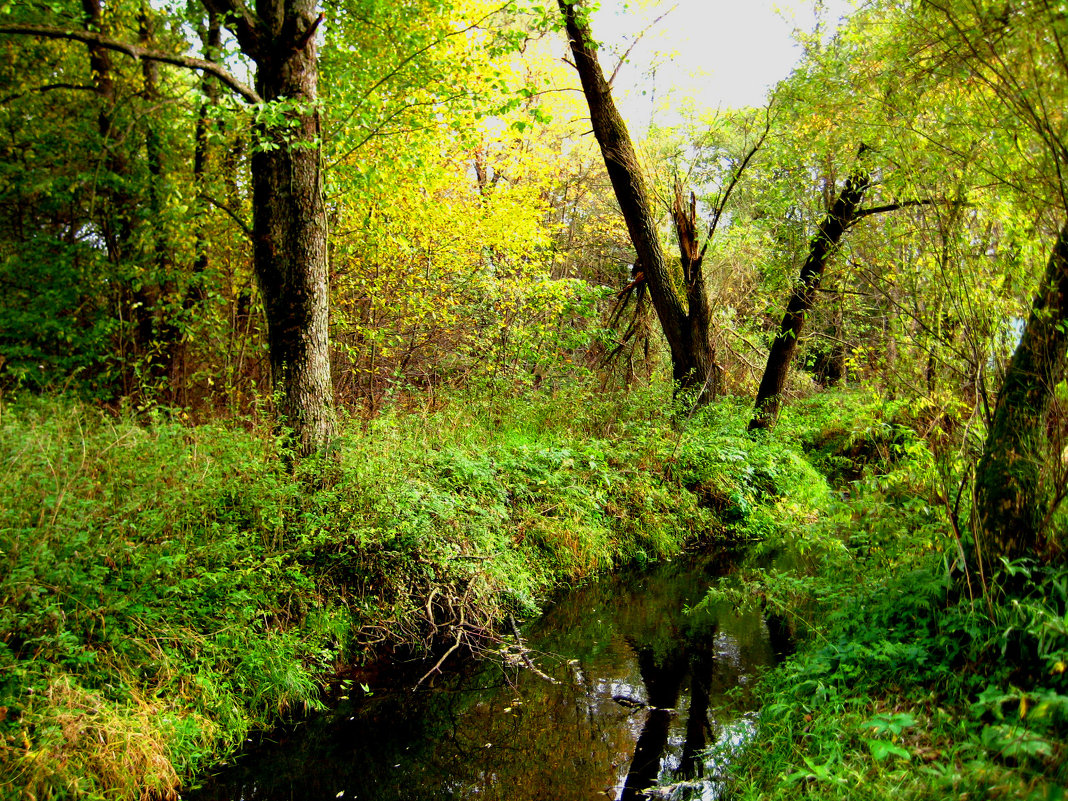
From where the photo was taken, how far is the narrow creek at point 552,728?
406cm

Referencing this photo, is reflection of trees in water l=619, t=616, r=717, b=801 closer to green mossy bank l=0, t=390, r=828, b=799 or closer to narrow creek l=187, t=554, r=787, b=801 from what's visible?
narrow creek l=187, t=554, r=787, b=801

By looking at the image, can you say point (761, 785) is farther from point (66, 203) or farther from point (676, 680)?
point (66, 203)

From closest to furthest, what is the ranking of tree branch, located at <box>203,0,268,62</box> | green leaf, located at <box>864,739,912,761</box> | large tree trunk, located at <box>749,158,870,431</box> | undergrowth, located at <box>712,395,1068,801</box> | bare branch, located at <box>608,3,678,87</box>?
1. undergrowth, located at <box>712,395,1068,801</box>
2. green leaf, located at <box>864,739,912,761</box>
3. tree branch, located at <box>203,0,268,62</box>
4. large tree trunk, located at <box>749,158,870,431</box>
5. bare branch, located at <box>608,3,678,87</box>

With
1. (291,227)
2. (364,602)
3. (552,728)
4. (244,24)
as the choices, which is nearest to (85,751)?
(364,602)

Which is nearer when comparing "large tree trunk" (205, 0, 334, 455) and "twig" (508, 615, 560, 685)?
"twig" (508, 615, 560, 685)

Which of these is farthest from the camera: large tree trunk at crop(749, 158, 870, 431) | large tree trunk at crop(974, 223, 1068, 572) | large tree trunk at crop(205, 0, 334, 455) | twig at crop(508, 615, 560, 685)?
large tree trunk at crop(749, 158, 870, 431)

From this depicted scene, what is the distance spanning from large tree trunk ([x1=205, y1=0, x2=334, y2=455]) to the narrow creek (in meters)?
2.54

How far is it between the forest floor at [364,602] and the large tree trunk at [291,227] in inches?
19.2

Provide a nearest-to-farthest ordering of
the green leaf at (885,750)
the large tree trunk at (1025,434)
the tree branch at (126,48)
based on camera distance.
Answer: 1. the green leaf at (885,750)
2. the large tree trunk at (1025,434)
3. the tree branch at (126,48)

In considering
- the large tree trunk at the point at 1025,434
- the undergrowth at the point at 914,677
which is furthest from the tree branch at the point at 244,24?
the large tree trunk at the point at 1025,434

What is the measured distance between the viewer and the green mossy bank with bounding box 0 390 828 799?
376cm

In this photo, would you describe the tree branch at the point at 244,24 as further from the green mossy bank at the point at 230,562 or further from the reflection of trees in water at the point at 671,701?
the reflection of trees in water at the point at 671,701

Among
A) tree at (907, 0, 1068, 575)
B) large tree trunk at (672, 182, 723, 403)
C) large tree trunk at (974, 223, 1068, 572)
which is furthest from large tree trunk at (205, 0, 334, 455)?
large tree trunk at (672, 182, 723, 403)

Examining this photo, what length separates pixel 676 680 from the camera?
539 centimetres
